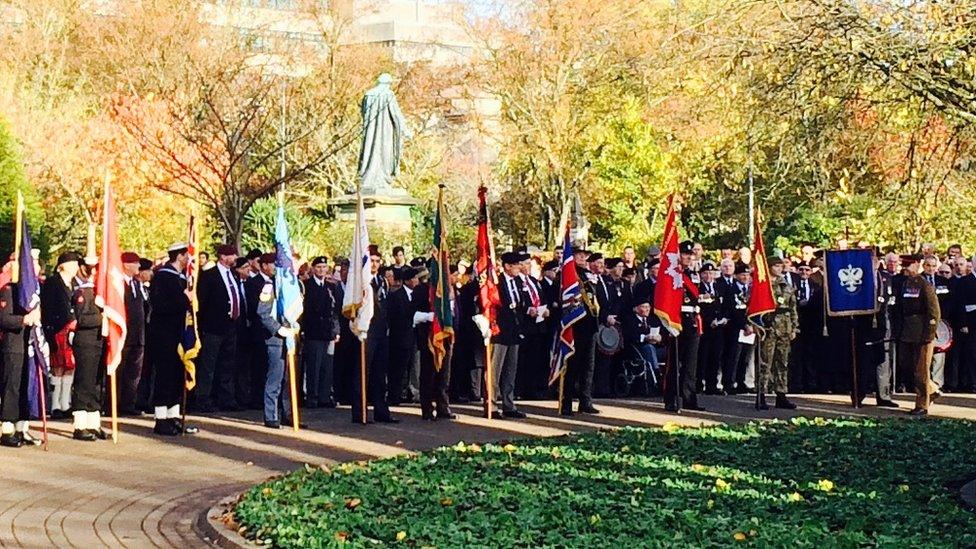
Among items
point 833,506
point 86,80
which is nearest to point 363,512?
point 833,506

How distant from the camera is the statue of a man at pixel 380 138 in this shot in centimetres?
3709

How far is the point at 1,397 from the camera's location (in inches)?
666

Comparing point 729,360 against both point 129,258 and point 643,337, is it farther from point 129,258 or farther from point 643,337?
point 129,258

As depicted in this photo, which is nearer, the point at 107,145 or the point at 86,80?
the point at 107,145

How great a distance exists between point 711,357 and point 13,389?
10996 mm

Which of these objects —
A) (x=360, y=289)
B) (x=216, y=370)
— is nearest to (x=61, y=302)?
(x=360, y=289)

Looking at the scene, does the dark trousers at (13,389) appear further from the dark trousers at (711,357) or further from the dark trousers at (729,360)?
the dark trousers at (729,360)

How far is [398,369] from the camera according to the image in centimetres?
2130

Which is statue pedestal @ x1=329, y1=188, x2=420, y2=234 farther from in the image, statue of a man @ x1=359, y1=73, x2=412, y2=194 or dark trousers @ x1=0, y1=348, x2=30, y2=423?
dark trousers @ x1=0, y1=348, x2=30, y2=423

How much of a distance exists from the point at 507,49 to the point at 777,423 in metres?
31.4

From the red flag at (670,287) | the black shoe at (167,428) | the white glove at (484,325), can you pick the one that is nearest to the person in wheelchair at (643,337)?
the red flag at (670,287)

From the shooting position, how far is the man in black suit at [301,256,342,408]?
21.1 metres

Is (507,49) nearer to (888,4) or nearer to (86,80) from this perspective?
(86,80)

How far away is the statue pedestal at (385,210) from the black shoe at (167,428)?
16.3 m
